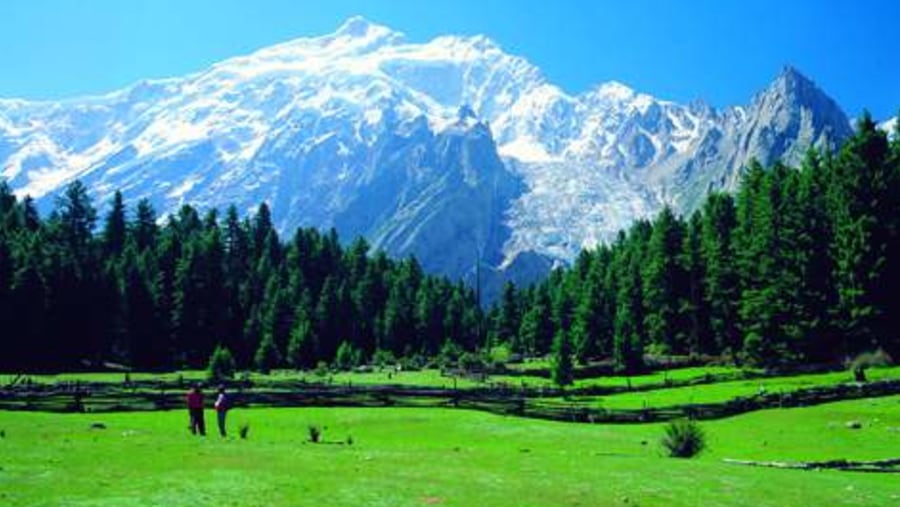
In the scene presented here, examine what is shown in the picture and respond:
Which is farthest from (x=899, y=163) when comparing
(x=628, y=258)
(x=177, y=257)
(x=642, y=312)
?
(x=177, y=257)

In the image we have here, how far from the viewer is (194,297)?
119812 mm

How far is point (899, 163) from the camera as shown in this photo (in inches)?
3184

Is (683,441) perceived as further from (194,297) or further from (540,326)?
(540,326)

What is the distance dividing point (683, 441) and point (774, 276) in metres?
53.9

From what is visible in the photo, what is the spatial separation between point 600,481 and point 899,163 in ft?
218

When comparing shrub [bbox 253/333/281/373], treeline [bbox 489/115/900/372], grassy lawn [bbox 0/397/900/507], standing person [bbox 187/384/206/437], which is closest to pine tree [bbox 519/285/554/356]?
treeline [bbox 489/115/900/372]

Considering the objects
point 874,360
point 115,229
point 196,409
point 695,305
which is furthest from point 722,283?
point 115,229

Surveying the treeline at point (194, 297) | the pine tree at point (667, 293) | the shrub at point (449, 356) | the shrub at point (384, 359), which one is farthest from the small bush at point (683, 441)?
the shrub at point (384, 359)

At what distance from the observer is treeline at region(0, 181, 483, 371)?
10356 centimetres

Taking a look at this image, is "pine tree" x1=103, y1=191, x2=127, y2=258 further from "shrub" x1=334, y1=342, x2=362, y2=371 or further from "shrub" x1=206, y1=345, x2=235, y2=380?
"shrub" x1=206, y1=345, x2=235, y2=380

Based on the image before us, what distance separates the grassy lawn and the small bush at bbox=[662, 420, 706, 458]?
985 millimetres

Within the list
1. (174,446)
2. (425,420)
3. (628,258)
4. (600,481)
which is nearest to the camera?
(600,481)

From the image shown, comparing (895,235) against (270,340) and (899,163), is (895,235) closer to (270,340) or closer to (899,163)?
(899,163)

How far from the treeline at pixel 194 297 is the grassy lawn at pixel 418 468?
60.3 meters
